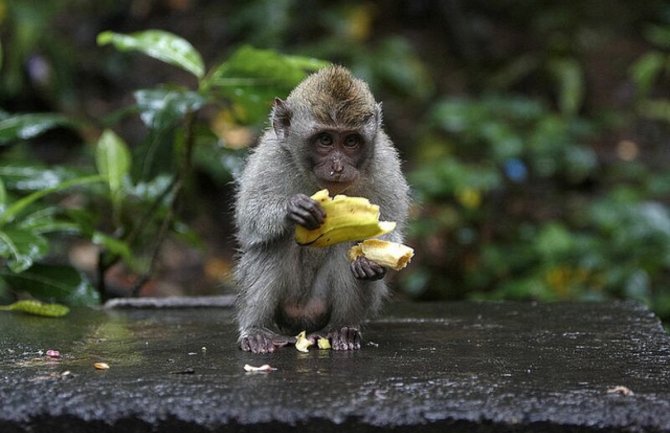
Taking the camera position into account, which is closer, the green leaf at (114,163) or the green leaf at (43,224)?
the green leaf at (43,224)

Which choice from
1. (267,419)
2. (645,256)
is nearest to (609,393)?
(267,419)

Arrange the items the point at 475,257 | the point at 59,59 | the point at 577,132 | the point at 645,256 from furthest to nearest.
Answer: the point at 59,59 → the point at 577,132 → the point at 475,257 → the point at 645,256

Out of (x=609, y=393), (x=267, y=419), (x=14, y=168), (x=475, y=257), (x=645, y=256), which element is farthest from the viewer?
(x=475, y=257)

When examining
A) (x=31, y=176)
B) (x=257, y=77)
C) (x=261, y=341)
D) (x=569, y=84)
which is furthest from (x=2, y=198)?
(x=569, y=84)

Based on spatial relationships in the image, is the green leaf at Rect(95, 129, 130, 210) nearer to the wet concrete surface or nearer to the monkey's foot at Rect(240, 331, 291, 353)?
the wet concrete surface

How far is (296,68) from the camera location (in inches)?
276

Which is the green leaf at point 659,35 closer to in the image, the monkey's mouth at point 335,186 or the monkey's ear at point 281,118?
the monkey's ear at point 281,118

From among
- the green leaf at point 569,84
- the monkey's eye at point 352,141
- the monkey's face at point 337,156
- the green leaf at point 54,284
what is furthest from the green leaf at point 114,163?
the green leaf at point 569,84

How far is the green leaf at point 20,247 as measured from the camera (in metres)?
6.36

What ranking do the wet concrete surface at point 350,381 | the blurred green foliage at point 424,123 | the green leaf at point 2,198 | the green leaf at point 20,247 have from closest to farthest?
1. the wet concrete surface at point 350,381
2. the green leaf at point 20,247
3. the green leaf at point 2,198
4. the blurred green foliage at point 424,123

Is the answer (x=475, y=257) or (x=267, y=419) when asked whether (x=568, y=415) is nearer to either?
(x=267, y=419)

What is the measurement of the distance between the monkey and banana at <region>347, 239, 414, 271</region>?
45 mm

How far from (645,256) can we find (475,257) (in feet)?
5.94

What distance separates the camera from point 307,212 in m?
5.21
